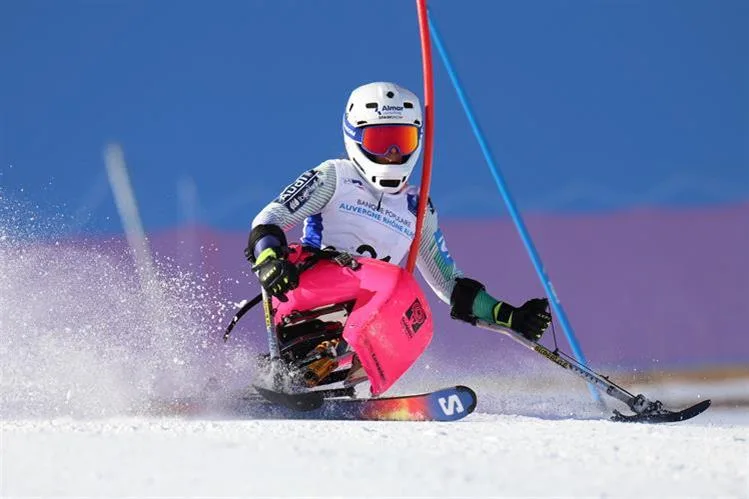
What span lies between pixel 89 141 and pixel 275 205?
4840mm

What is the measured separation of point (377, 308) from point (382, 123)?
853 millimetres

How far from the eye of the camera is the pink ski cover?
4.45 m

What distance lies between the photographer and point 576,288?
26.6 ft

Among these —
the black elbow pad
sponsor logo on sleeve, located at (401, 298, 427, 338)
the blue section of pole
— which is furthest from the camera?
the blue section of pole

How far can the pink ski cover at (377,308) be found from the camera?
175 inches

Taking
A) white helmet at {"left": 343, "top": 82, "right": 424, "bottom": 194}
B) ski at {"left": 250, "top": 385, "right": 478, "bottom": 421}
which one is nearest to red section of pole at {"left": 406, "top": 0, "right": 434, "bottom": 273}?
white helmet at {"left": 343, "top": 82, "right": 424, "bottom": 194}

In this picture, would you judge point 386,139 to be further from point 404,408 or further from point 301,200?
point 404,408

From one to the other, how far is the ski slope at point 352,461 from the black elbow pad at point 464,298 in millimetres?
1539

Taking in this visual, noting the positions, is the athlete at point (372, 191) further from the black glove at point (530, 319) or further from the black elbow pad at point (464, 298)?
the black elbow pad at point (464, 298)

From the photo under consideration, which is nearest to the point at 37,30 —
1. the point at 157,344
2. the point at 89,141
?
the point at 89,141

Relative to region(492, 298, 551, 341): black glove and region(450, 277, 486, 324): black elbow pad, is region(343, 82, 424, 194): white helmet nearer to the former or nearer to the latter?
region(450, 277, 486, 324): black elbow pad

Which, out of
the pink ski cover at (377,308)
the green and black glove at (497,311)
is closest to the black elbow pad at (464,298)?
the green and black glove at (497,311)

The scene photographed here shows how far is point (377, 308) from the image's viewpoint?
14.6ft

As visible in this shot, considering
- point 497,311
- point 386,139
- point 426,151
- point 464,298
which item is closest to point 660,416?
point 497,311
